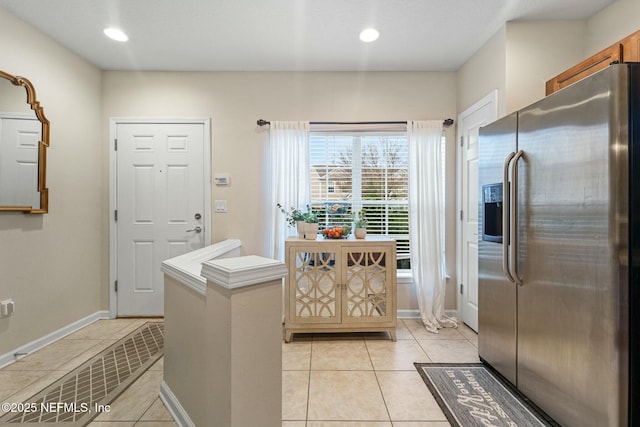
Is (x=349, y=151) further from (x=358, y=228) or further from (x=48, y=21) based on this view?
(x=48, y=21)

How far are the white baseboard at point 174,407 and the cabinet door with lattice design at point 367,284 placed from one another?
1403 millimetres

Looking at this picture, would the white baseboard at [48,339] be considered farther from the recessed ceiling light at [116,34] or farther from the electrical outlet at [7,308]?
the recessed ceiling light at [116,34]

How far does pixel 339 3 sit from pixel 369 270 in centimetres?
206

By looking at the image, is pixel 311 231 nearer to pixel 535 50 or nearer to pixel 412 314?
pixel 412 314

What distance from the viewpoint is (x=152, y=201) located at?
125 inches

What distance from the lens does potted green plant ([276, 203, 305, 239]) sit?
2799 millimetres

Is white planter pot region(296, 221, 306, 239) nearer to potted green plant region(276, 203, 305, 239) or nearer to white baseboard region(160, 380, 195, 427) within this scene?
potted green plant region(276, 203, 305, 239)

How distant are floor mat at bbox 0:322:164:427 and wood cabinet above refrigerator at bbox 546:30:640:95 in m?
3.61

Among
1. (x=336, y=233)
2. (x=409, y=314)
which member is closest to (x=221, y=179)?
(x=336, y=233)

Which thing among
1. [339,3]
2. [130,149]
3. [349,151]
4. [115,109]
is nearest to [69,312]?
[130,149]

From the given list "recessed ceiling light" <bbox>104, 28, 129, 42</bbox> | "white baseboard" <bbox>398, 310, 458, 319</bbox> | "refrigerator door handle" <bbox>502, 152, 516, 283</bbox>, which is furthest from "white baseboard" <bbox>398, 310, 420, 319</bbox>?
"recessed ceiling light" <bbox>104, 28, 129, 42</bbox>

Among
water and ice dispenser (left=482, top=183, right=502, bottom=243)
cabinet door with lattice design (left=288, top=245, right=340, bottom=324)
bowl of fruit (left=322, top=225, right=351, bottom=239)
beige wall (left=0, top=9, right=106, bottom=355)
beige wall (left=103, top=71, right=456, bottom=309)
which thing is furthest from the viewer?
beige wall (left=103, top=71, right=456, bottom=309)

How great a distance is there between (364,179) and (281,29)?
157 cm

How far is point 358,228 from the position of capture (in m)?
2.80
